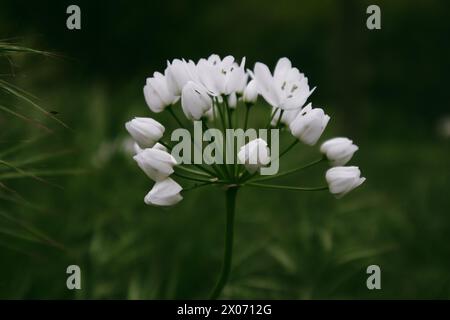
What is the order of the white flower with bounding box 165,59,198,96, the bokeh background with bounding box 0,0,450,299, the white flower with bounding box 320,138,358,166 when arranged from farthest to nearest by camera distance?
1. the bokeh background with bounding box 0,0,450,299
2. the white flower with bounding box 320,138,358,166
3. the white flower with bounding box 165,59,198,96

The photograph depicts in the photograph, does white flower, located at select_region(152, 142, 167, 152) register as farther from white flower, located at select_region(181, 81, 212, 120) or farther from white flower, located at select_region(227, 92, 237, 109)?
white flower, located at select_region(227, 92, 237, 109)

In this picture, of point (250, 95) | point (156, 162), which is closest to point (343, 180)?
point (250, 95)

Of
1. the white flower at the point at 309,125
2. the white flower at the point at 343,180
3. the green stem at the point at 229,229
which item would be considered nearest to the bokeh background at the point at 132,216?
the green stem at the point at 229,229

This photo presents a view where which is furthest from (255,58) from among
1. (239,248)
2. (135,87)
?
(239,248)

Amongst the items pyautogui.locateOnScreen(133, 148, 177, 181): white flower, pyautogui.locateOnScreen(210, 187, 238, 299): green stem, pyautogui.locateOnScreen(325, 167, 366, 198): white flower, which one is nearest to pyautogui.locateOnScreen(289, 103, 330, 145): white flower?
pyautogui.locateOnScreen(325, 167, 366, 198): white flower
